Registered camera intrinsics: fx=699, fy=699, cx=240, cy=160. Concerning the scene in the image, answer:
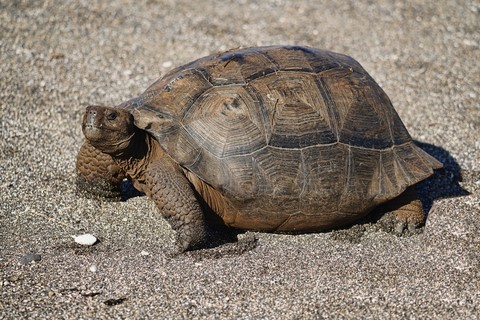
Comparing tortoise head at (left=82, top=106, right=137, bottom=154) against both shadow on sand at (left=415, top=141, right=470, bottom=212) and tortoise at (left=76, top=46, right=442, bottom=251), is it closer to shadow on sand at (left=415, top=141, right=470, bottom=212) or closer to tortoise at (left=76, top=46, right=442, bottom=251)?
tortoise at (left=76, top=46, right=442, bottom=251)

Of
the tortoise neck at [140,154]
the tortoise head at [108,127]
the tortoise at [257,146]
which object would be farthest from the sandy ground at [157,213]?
the tortoise head at [108,127]

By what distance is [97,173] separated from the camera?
209 inches

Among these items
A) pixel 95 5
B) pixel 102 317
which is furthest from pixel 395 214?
pixel 95 5

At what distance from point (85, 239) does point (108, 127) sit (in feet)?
2.66

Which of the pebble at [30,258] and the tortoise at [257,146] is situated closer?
the pebble at [30,258]

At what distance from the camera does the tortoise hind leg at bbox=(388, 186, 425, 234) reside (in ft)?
17.3

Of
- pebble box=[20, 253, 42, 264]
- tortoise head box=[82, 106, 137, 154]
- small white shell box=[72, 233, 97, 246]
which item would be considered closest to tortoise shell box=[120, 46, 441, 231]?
tortoise head box=[82, 106, 137, 154]

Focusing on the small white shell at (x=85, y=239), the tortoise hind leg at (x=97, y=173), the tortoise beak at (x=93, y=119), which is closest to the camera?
the tortoise beak at (x=93, y=119)

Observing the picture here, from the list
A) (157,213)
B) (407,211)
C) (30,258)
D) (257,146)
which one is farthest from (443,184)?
(30,258)

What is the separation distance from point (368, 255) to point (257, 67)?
61.1 inches

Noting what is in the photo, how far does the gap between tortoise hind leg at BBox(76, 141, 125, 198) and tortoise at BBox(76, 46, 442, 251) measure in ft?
0.06

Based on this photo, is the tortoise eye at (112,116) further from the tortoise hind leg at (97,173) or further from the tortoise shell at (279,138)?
the tortoise hind leg at (97,173)

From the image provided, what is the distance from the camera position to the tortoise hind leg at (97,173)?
5227mm

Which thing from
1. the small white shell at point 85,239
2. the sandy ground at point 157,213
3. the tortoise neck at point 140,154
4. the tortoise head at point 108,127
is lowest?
the small white shell at point 85,239
